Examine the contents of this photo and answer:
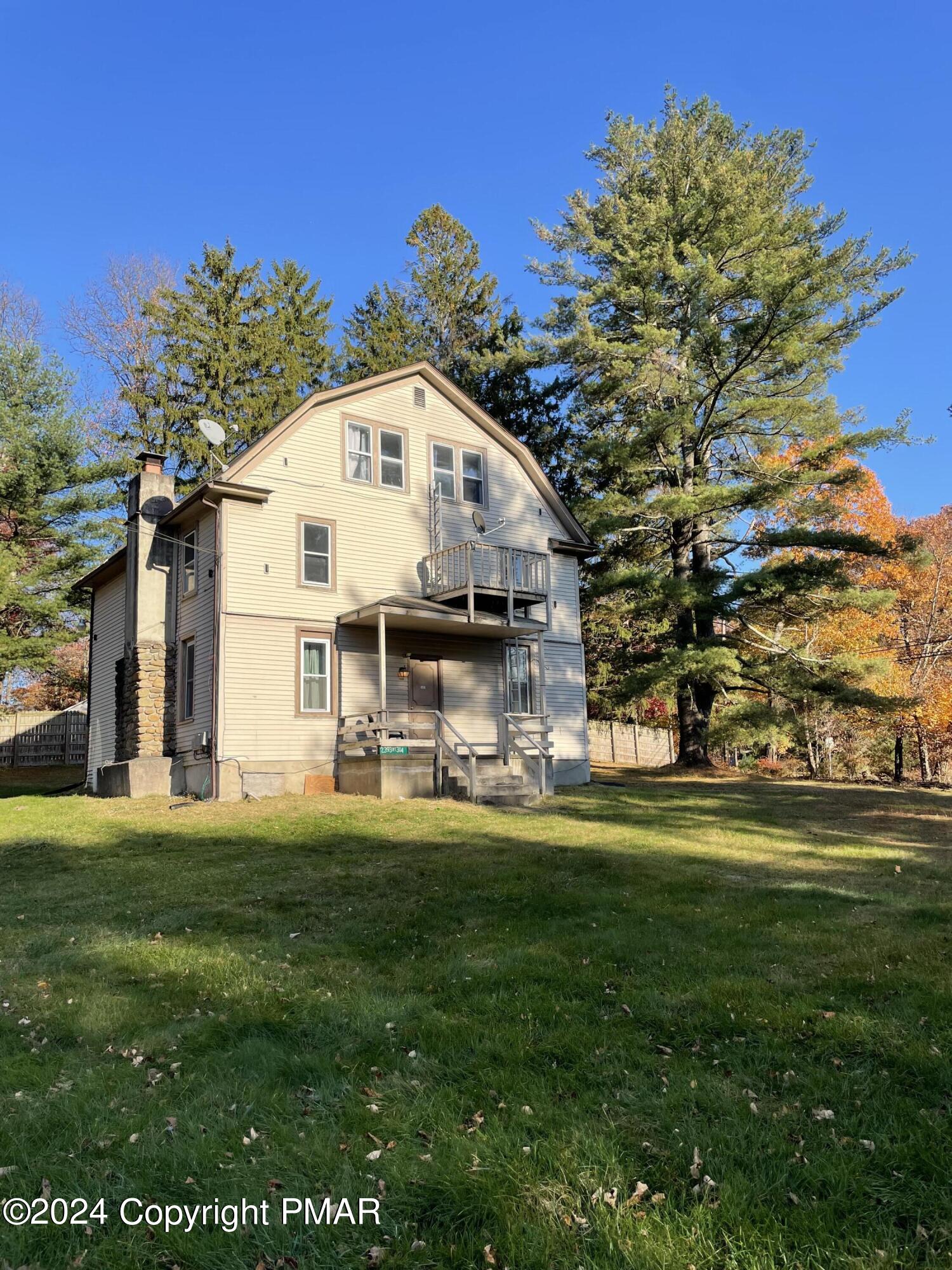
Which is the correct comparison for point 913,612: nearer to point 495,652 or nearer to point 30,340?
point 495,652

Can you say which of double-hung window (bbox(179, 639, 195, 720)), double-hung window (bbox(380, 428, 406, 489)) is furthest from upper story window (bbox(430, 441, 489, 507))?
double-hung window (bbox(179, 639, 195, 720))

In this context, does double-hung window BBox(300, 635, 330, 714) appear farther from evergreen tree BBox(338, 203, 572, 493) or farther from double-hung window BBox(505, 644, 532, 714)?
evergreen tree BBox(338, 203, 572, 493)

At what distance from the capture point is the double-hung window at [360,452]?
1752 centimetres

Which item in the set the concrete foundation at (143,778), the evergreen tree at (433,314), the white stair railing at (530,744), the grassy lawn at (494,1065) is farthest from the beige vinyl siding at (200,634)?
the evergreen tree at (433,314)

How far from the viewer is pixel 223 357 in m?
31.4

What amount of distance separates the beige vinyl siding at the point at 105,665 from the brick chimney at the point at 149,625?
1.04m

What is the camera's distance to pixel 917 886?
7930mm

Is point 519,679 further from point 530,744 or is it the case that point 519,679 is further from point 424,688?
point 530,744

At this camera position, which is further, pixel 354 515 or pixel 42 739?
pixel 42 739

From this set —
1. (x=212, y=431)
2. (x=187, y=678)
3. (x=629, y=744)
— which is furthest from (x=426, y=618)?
(x=629, y=744)

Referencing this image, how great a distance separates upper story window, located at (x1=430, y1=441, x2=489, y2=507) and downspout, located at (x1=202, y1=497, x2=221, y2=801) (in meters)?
5.05

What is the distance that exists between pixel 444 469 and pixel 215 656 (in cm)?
681

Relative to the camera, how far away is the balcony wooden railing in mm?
16625

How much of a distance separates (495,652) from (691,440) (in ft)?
30.4
